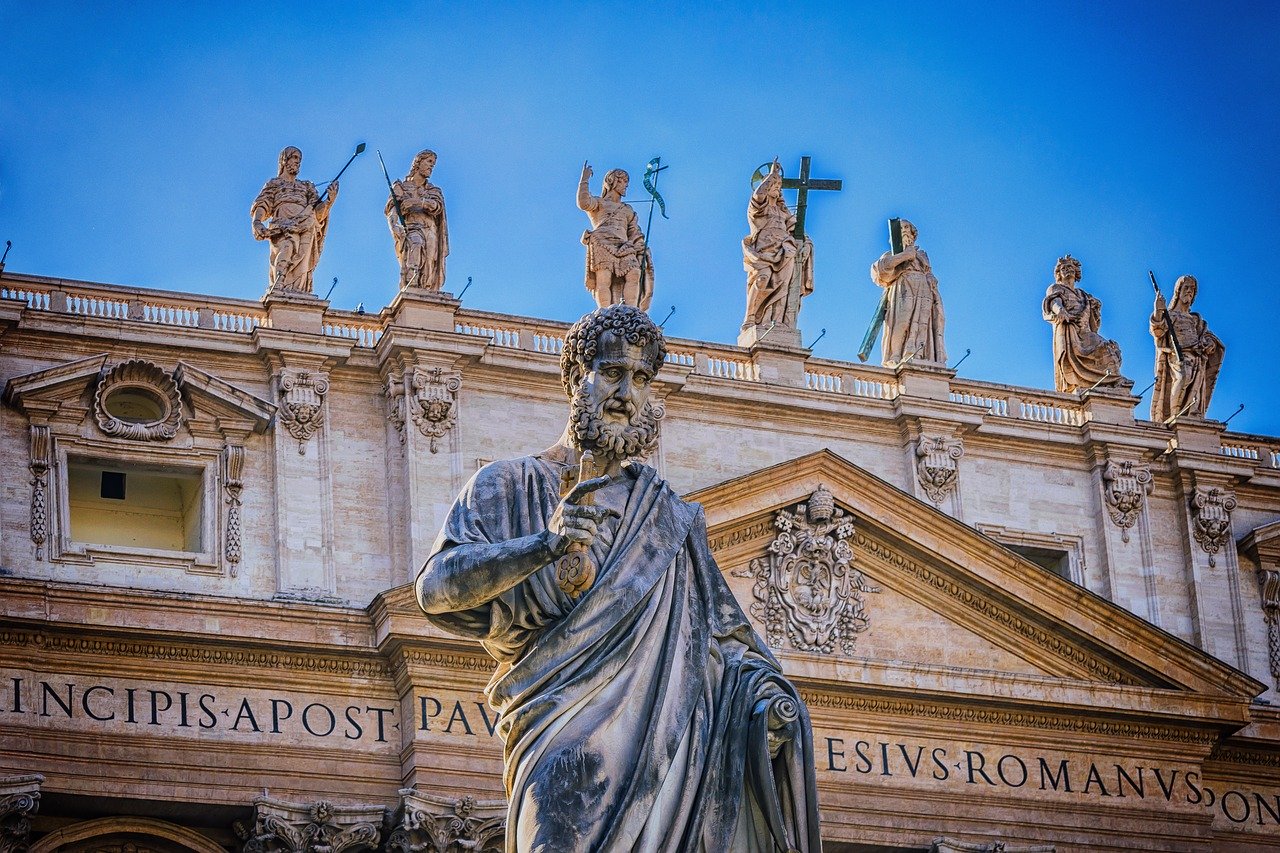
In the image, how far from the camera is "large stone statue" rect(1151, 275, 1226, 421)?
33.8 metres

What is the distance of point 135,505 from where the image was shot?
28.9 meters

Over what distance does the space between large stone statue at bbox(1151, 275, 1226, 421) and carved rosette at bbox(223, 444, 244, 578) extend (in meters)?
10.7

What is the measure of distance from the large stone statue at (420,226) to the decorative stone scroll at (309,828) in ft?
17.5

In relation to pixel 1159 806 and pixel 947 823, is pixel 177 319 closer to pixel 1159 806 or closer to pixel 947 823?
pixel 947 823

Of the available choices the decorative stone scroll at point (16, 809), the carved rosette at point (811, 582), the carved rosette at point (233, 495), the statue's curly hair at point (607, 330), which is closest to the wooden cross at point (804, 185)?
the carved rosette at point (811, 582)

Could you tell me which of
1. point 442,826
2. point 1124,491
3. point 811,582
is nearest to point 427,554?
point 442,826

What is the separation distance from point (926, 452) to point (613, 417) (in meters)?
24.6

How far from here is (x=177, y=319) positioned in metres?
29.5

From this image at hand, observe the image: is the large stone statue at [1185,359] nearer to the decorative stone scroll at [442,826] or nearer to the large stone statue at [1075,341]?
the large stone statue at [1075,341]

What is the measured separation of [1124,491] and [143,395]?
1049 cm

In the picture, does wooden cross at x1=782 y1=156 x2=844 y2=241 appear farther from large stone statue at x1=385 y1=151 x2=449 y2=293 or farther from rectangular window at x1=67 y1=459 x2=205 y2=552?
rectangular window at x1=67 y1=459 x2=205 y2=552

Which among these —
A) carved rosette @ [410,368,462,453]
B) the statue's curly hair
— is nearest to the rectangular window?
carved rosette @ [410,368,462,453]

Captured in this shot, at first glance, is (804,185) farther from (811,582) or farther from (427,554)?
(427,554)

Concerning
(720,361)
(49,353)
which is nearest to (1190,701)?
(720,361)
